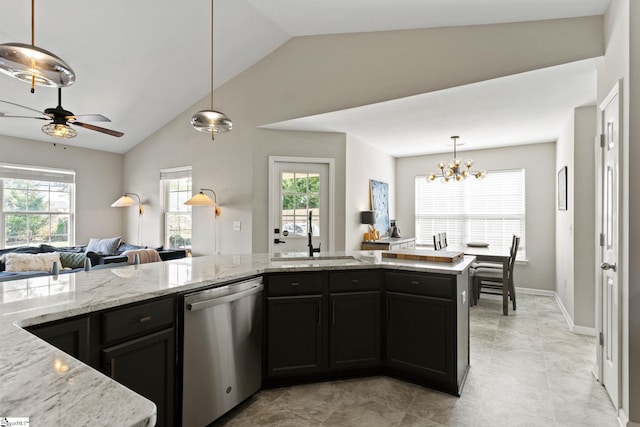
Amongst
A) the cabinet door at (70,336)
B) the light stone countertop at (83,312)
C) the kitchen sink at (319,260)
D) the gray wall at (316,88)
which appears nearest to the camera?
the light stone countertop at (83,312)

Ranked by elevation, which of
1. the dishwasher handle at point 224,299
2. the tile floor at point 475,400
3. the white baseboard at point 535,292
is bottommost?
the tile floor at point 475,400

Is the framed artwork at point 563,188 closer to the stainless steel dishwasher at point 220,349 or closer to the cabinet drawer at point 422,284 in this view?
the cabinet drawer at point 422,284

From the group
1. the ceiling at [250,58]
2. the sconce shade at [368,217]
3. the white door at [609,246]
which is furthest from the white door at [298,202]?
the white door at [609,246]

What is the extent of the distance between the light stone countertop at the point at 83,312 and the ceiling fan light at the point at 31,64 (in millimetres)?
1089

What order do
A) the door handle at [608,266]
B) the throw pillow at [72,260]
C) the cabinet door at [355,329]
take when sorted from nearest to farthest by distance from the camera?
the door handle at [608,266] → the cabinet door at [355,329] → the throw pillow at [72,260]

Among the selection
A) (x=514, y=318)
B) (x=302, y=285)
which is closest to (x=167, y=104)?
(x=302, y=285)

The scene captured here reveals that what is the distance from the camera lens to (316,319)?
2.55m

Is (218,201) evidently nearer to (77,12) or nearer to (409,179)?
(77,12)

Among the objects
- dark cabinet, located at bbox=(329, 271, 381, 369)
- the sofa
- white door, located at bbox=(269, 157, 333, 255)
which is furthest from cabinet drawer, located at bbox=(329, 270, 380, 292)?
the sofa

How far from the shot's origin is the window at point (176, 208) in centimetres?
589

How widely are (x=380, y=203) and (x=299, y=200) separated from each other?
72.9 inches

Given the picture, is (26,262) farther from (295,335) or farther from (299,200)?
(295,335)

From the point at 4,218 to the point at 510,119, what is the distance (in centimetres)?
772

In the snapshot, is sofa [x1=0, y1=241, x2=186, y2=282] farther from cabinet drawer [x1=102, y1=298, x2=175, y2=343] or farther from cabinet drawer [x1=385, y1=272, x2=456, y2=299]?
cabinet drawer [x1=385, y1=272, x2=456, y2=299]
